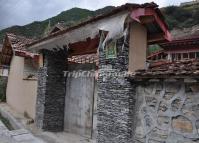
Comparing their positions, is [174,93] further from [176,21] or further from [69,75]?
[176,21]

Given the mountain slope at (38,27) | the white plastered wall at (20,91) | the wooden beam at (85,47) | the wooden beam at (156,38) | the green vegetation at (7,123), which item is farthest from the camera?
the mountain slope at (38,27)

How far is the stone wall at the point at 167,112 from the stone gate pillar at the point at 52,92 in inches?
216

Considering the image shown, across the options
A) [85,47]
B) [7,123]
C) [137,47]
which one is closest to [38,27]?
[7,123]

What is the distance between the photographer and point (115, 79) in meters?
8.48

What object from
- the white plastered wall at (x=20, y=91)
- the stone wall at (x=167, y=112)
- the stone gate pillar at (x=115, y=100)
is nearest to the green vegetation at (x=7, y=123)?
the white plastered wall at (x=20, y=91)

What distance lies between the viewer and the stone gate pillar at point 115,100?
8.06 metres

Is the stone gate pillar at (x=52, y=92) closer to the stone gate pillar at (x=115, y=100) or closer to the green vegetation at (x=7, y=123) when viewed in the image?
the green vegetation at (x=7, y=123)

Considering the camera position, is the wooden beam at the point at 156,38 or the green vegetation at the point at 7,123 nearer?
the wooden beam at the point at 156,38

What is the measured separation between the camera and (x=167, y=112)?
7195 millimetres

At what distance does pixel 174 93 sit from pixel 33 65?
12.3m

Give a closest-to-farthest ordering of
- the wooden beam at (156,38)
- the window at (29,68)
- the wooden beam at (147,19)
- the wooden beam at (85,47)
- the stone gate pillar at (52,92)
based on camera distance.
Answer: the wooden beam at (147,19) < the wooden beam at (156,38) < the wooden beam at (85,47) < the stone gate pillar at (52,92) < the window at (29,68)

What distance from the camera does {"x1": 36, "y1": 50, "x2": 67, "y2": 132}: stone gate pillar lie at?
12812 millimetres

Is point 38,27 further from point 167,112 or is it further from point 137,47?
point 167,112

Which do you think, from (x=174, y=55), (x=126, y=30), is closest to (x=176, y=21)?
(x=174, y=55)
